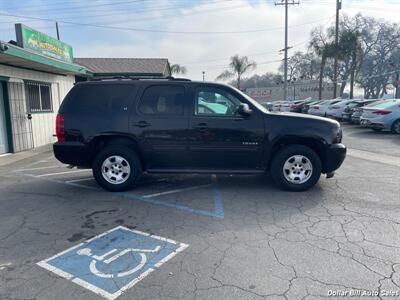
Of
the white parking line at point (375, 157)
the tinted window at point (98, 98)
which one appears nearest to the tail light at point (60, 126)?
the tinted window at point (98, 98)

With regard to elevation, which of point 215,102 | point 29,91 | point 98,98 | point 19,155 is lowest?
point 19,155

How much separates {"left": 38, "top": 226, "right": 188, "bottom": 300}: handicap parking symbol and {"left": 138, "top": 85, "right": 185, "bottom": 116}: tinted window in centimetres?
229

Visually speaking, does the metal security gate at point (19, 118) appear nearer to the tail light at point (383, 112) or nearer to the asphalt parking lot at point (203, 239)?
the asphalt parking lot at point (203, 239)

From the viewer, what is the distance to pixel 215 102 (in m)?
5.30

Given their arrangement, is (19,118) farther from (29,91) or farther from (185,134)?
(185,134)

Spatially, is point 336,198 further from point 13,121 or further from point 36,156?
point 13,121

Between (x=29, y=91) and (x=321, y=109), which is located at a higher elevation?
(x=29, y=91)

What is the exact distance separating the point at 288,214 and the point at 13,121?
950 centimetres

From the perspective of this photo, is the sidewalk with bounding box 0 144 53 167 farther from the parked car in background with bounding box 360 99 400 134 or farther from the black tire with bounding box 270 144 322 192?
the parked car in background with bounding box 360 99 400 134

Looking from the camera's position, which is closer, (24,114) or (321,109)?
(24,114)

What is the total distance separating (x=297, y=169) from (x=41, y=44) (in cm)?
1009

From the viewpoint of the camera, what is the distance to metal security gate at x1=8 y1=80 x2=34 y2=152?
32.3ft

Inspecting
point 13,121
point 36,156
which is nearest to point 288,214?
point 36,156

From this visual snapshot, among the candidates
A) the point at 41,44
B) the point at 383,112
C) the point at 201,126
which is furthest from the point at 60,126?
the point at 383,112
